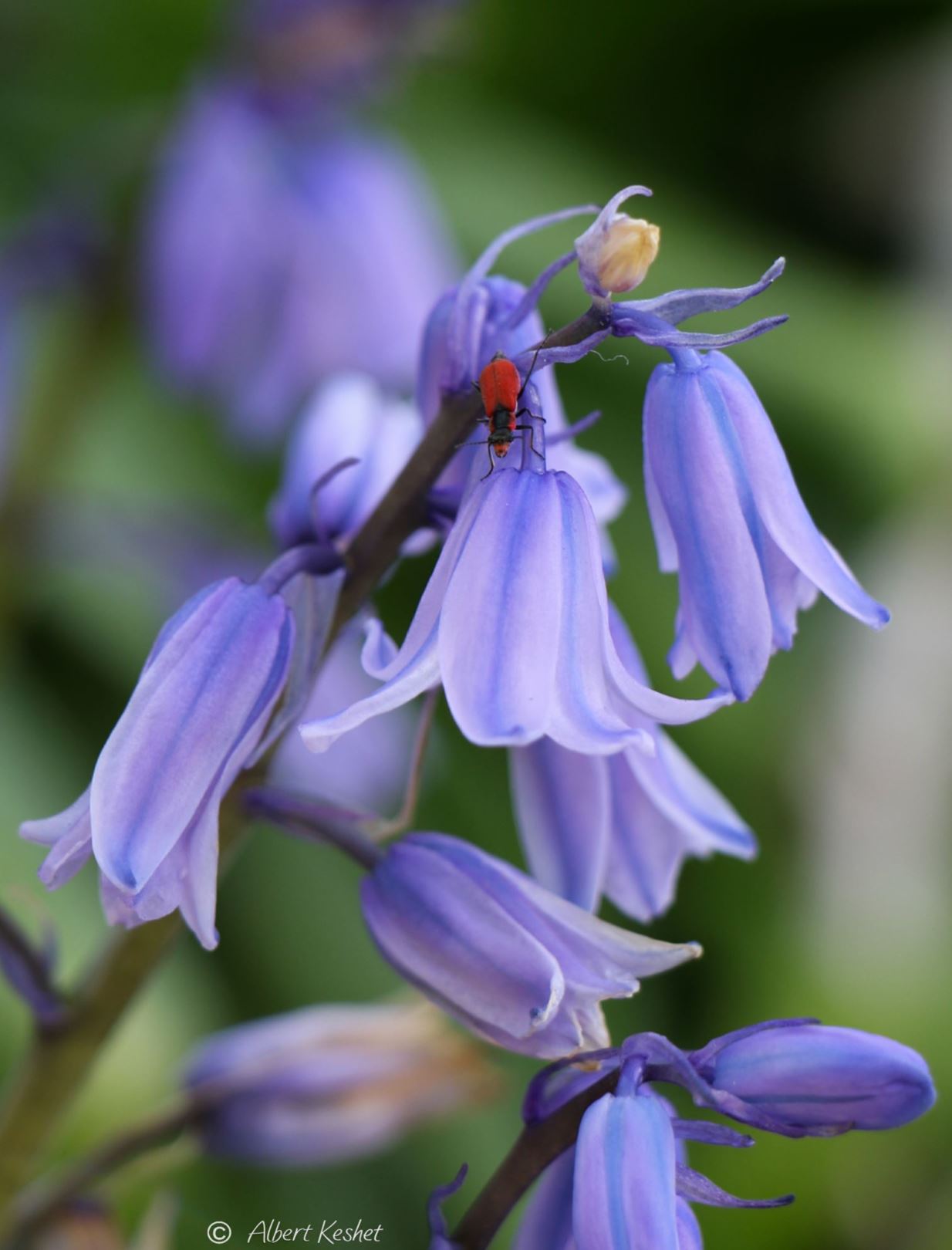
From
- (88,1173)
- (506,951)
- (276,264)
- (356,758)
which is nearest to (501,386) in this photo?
(506,951)

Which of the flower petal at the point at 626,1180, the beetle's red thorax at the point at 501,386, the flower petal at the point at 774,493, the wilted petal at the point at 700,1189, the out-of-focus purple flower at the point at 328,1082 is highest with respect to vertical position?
the beetle's red thorax at the point at 501,386

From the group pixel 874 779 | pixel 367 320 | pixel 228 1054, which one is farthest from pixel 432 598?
pixel 874 779

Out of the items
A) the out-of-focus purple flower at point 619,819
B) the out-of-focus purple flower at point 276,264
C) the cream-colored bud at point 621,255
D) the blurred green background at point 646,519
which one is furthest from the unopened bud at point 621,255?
the out-of-focus purple flower at point 276,264

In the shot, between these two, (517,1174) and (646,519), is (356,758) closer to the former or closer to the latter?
(646,519)

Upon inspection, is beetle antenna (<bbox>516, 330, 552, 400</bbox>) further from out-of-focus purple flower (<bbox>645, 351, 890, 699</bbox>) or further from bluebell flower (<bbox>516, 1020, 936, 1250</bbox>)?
bluebell flower (<bbox>516, 1020, 936, 1250</bbox>)

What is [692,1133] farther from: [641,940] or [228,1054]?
[228,1054]

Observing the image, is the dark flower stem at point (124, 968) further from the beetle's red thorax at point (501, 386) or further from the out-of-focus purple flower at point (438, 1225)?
the out-of-focus purple flower at point (438, 1225)

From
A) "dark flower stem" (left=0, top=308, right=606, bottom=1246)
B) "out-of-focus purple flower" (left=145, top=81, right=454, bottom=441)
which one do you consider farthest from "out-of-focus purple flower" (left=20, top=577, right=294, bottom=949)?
"out-of-focus purple flower" (left=145, top=81, right=454, bottom=441)
